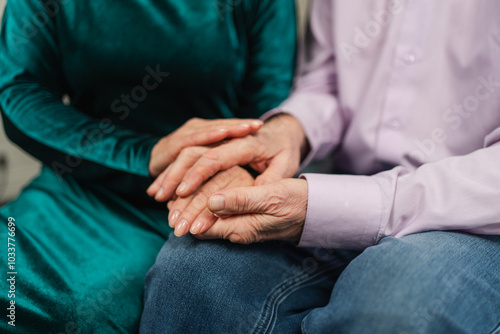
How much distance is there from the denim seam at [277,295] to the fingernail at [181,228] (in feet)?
0.51

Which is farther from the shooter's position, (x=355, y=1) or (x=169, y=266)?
(x=355, y=1)

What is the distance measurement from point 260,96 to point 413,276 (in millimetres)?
531

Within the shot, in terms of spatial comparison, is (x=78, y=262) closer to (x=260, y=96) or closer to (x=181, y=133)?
(x=181, y=133)

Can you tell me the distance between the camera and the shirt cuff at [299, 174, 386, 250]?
23.0 inches

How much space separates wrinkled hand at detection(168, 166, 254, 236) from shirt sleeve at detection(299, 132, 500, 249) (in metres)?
0.12

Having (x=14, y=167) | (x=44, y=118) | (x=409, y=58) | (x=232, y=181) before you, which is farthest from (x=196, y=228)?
(x=14, y=167)

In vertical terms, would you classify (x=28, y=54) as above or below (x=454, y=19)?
above

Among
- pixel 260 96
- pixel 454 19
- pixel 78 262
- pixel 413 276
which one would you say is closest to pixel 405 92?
pixel 454 19

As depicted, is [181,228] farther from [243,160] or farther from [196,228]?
[243,160]

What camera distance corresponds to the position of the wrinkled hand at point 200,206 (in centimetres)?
58

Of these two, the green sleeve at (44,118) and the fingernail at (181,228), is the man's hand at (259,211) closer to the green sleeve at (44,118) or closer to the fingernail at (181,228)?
the fingernail at (181,228)

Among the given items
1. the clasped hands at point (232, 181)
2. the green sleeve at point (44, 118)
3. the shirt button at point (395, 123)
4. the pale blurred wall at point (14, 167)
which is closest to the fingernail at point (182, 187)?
the clasped hands at point (232, 181)

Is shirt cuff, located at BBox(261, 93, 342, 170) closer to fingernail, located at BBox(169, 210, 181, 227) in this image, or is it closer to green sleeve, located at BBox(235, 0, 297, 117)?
green sleeve, located at BBox(235, 0, 297, 117)

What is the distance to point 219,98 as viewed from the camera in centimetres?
83
